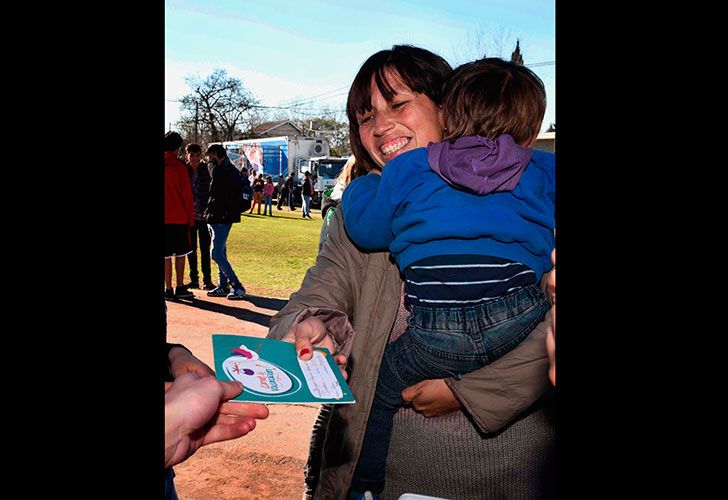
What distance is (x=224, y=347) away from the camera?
1.55 meters

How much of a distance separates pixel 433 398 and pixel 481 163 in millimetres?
645

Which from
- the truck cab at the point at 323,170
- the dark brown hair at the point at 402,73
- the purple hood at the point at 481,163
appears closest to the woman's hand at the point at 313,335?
the purple hood at the point at 481,163

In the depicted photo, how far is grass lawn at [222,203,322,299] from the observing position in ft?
32.6

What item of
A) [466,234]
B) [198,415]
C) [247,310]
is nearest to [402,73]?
[466,234]

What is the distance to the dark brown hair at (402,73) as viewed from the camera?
6.74ft

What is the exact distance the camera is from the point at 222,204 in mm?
8234

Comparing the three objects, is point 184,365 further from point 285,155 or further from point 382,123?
point 285,155

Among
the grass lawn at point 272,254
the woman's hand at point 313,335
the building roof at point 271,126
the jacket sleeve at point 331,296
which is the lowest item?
the grass lawn at point 272,254

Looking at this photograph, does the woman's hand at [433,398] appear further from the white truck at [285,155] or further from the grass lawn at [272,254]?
the white truck at [285,155]

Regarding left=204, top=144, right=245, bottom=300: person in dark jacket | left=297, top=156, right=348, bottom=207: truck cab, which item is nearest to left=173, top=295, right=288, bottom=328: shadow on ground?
left=204, top=144, right=245, bottom=300: person in dark jacket

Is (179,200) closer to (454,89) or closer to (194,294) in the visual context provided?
(194,294)
